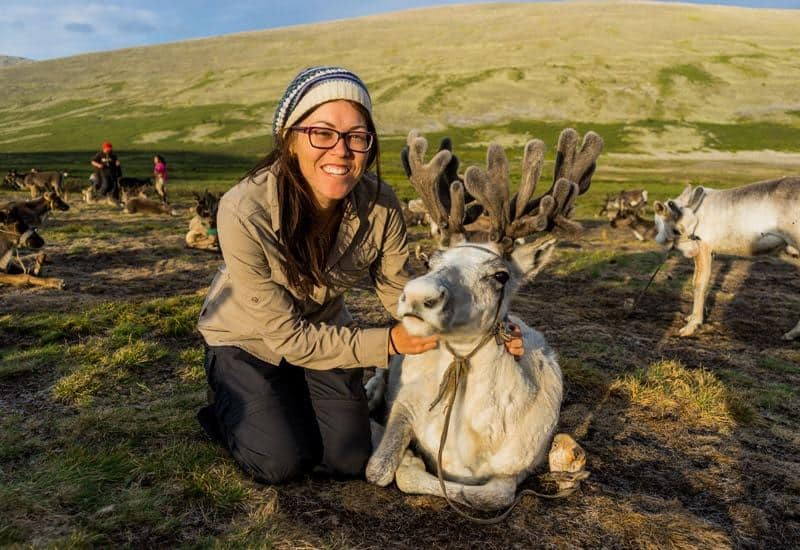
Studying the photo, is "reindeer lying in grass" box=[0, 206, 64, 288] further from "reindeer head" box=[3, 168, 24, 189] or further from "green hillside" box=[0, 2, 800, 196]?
"green hillside" box=[0, 2, 800, 196]

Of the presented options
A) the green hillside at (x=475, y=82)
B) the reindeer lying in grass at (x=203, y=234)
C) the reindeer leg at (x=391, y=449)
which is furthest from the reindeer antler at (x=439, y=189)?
the green hillside at (x=475, y=82)

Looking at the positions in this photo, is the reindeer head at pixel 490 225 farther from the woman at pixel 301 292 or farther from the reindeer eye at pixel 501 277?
the woman at pixel 301 292

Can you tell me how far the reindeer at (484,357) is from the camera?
4.02 meters

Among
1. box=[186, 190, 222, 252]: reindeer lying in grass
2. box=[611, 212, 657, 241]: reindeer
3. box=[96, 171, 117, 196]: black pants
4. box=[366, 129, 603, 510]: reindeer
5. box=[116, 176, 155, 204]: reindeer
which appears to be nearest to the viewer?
box=[366, 129, 603, 510]: reindeer

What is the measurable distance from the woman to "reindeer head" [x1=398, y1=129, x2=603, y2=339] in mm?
414

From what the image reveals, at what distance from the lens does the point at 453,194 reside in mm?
4281

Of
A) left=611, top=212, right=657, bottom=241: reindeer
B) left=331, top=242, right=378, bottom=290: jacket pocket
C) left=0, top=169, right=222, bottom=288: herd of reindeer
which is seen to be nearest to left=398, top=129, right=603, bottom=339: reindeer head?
left=331, top=242, right=378, bottom=290: jacket pocket

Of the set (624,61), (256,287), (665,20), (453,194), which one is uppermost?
(665,20)

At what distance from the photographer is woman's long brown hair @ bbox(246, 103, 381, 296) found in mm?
4363

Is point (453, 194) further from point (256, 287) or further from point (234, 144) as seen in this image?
point (234, 144)

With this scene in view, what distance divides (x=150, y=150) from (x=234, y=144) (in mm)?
11546

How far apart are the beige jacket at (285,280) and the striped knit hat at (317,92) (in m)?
0.51

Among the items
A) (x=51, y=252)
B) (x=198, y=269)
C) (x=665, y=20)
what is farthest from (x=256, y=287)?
(x=665, y=20)

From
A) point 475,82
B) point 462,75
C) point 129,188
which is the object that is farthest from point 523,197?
point 462,75
